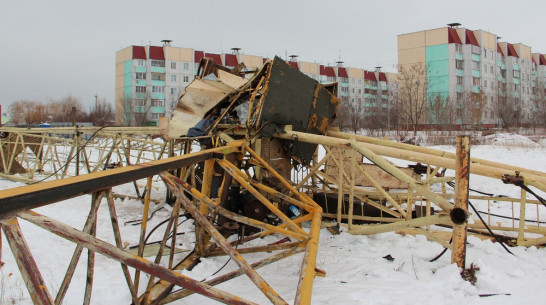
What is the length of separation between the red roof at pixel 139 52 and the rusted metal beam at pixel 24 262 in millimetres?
55361

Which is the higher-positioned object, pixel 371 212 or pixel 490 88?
pixel 490 88

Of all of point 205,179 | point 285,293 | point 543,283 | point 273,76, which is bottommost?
point 285,293

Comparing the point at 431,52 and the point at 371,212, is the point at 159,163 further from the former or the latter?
the point at 431,52

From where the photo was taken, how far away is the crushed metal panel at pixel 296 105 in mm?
5309

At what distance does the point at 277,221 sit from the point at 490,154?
13539mm

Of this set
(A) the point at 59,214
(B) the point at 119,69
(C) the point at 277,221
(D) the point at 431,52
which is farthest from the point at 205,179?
(B) the point at 119,69

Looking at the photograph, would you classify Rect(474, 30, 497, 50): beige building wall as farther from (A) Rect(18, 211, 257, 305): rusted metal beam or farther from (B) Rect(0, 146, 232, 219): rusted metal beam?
(A) Rect(18, 211, 257, 305): rusted metal beam

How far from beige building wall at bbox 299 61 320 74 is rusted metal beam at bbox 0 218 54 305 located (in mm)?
60095

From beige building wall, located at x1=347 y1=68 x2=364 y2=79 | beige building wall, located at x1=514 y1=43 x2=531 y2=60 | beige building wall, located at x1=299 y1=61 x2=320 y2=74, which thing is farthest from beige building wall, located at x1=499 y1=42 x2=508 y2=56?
beige building wall, located at x1=299 y1=61 x2=320 y2=74

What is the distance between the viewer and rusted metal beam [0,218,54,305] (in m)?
1.51

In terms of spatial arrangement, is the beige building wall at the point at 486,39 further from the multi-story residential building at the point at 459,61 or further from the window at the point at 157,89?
the window at the point at 157,89

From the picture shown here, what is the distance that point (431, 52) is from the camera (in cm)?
4812

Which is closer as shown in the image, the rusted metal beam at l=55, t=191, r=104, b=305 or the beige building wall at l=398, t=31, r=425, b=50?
the rusted metal beam at l=55, t=191, r=104, b=305

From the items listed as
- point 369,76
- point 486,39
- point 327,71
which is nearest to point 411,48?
point 486,39
